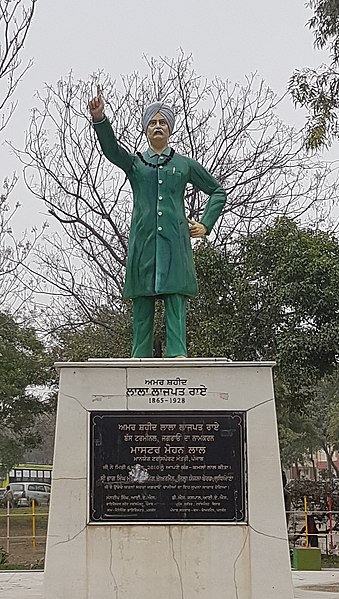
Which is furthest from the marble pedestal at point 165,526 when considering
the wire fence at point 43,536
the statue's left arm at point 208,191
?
the wire fence at point 43,536

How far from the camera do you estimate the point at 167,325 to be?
23.6 feet

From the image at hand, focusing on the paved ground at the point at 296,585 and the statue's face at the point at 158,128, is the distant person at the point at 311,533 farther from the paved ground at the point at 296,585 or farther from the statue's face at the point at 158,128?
the statue's face at the point at 158,128

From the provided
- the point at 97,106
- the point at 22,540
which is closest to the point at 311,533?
the point at 22,540

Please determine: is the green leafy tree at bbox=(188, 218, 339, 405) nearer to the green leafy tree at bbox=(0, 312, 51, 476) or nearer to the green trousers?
the green trousers

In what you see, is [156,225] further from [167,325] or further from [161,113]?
[161,113]

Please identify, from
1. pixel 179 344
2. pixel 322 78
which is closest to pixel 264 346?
pixel 322 78

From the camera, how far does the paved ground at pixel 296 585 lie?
7461mm

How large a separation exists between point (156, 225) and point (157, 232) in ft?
0.20

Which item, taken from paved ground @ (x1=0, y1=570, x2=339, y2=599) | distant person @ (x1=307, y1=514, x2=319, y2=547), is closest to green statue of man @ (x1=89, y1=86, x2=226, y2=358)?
paved ground @ (x1=0, y1=570, x2=339, y2=599)

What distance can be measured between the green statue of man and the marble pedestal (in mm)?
554

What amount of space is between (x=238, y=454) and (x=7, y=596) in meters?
2.36

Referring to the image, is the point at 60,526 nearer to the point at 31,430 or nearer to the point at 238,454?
the point at 238,454

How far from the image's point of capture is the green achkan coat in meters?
7.14

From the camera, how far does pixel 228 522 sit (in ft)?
21.1
